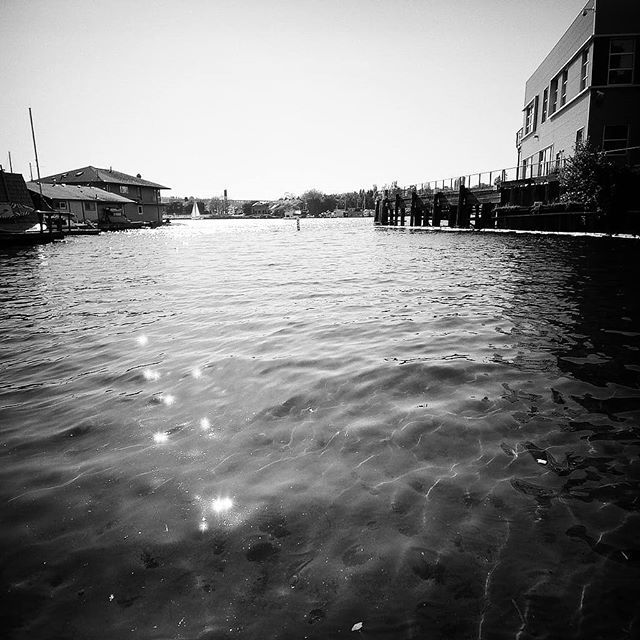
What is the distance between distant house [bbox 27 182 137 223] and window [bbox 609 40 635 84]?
55.2 meters

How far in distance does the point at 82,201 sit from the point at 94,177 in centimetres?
1404

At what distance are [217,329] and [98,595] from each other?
5468 mm

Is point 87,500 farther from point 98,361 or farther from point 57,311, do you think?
point 57,311

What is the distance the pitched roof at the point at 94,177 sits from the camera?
68500mm

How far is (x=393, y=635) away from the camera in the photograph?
205 centimetres

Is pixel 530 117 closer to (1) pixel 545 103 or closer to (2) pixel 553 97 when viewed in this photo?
(1) pixel 545 103

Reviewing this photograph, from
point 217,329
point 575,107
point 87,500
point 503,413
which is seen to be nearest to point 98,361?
point 217,329

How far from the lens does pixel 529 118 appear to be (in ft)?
126

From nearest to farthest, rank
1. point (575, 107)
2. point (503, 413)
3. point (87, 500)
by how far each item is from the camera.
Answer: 1. point (87, 500)
2. point (503, 413)
3. point (575, 107)

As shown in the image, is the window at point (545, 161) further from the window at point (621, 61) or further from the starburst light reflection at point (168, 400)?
the starburst light reflection at point (168, 400)

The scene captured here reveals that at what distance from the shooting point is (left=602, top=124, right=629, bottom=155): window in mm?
24203

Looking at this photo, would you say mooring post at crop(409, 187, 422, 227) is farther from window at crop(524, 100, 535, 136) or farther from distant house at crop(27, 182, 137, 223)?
distant house at crop(27, 182, 137, 223)

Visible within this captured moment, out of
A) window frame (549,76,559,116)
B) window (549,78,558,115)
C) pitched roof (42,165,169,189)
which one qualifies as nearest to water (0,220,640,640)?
window frame (549,76,559,116)

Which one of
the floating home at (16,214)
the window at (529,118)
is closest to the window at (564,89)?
the window at (529,118)
